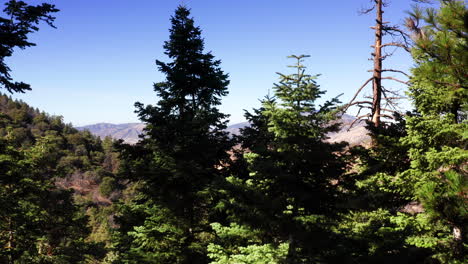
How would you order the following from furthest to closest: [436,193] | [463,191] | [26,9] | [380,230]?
[26,9]
[380,230]
[436,193]
[463,191]

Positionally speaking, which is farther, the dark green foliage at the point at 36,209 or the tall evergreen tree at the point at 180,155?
the dark green foliage at the point at 36,209

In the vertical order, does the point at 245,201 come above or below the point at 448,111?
below

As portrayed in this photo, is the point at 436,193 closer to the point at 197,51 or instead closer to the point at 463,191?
the point at 463,191

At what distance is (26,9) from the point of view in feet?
26.3

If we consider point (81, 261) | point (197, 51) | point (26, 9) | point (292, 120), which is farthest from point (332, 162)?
point (81, 261)

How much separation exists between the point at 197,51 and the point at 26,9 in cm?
626

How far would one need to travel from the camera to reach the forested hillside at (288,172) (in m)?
6.13

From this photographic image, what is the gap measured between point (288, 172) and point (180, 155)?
5086 millimetres

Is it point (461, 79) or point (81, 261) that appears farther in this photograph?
point (81, 261)

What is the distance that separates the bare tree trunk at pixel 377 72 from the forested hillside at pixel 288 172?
0.05m

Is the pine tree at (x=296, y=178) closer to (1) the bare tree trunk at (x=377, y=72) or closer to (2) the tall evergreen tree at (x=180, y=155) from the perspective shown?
(2) the tall evergreen tree at (x=180, y=155)

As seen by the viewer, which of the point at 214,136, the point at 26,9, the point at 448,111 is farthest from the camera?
the point at 214,136

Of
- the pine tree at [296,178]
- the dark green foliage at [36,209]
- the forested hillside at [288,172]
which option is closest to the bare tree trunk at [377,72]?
the forested hillside at [288,172]

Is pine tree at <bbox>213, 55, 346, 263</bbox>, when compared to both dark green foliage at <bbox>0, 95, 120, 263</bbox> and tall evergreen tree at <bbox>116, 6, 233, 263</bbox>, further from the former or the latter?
dark green foliage at <bbox>0, 95, 120, 263</bbox>
